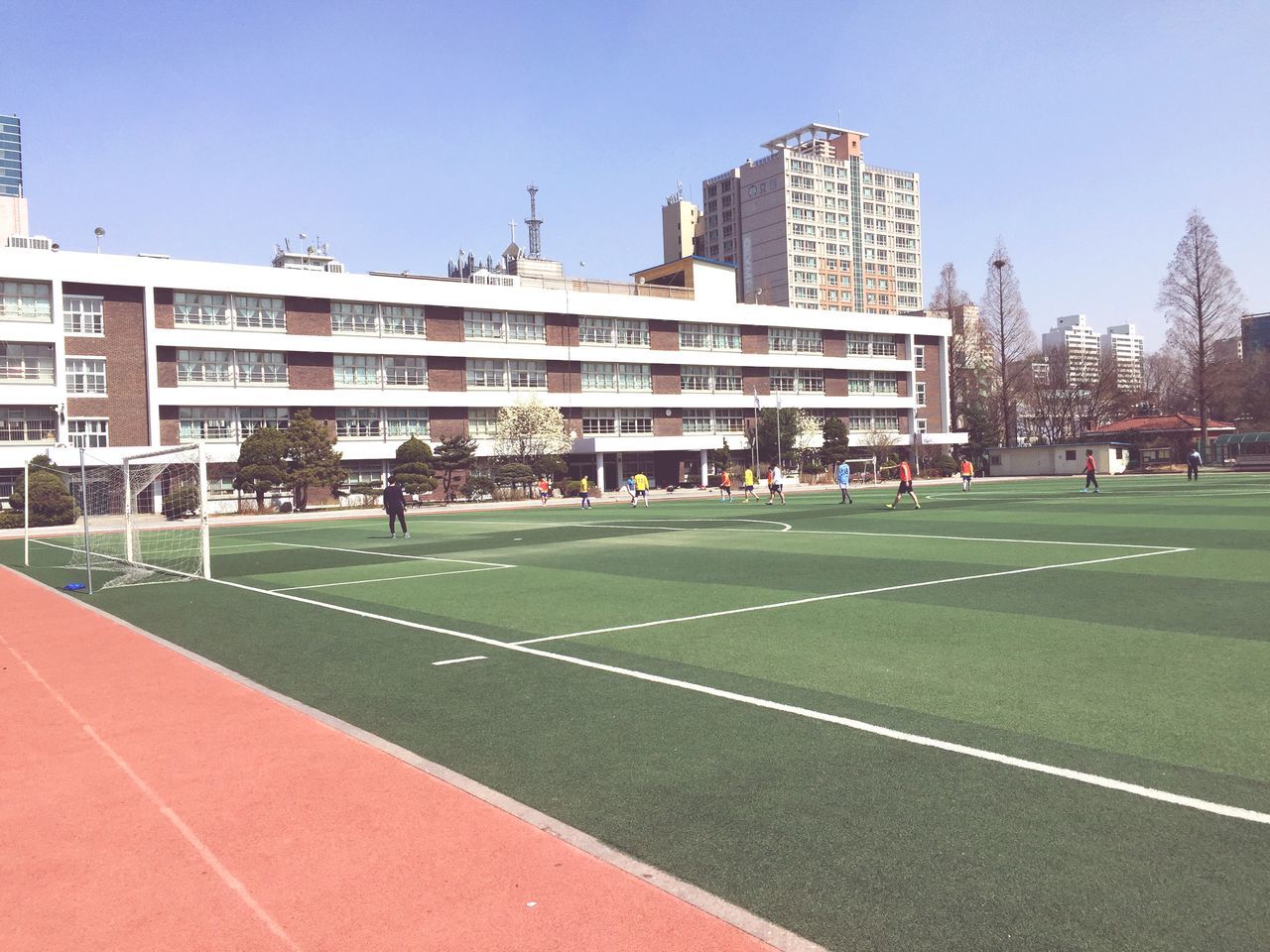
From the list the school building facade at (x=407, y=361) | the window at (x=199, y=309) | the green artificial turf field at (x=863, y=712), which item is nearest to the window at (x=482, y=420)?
the school building facade at (x=407, y=361)

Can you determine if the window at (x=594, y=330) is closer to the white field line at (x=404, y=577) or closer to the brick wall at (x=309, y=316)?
the brick wall at (x=309, y=316)

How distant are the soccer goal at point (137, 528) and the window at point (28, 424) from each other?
20.7 ft

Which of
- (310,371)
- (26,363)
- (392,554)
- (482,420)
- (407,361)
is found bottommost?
(392,554)

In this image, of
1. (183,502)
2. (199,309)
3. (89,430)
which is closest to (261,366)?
(199,309)

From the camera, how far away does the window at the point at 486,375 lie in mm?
70500

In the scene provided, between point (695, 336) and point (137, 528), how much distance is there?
60805 mm

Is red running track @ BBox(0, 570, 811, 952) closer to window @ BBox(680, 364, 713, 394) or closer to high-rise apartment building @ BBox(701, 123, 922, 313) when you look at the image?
window @ BBox(680, 364, 713, 394)

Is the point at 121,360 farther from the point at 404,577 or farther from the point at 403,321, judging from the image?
the point at 404,577

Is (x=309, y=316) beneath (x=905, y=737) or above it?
above

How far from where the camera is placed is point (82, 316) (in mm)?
55156

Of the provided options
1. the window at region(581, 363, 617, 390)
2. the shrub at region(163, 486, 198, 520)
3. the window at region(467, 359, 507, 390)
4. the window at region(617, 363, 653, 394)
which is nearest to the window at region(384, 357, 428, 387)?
the window at region(467, 359, 507, 390)

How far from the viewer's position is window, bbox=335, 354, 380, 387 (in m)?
64.7

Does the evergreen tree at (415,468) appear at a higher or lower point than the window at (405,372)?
lower

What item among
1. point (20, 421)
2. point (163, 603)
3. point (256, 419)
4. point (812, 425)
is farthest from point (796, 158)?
point (163, 603)
